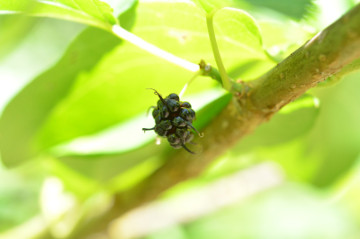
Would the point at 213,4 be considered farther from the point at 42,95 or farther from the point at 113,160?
the point at 113,160

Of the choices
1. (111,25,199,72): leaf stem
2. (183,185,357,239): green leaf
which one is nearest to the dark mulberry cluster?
(111,25,199,72): leaf stem

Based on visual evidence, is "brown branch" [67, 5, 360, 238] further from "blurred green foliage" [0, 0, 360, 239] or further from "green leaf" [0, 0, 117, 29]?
"green leaf" [0, 0, 117, 29]

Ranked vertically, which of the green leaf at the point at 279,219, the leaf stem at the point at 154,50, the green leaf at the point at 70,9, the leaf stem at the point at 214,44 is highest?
the green leaf at the point at 279,219

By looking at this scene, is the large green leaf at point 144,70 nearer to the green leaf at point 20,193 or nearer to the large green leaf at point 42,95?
the large green leaf at point 42,95

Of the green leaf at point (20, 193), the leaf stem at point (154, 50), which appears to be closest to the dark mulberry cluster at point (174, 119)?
the leaf stem at point (154, 50)

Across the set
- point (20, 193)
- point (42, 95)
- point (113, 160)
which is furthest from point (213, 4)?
point (20, 193)
